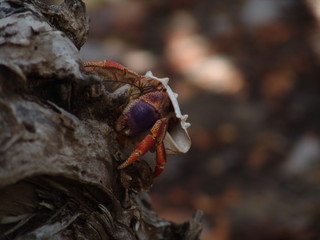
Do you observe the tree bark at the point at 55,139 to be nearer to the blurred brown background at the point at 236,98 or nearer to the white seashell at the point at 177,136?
the white seashell at the point at 177,136

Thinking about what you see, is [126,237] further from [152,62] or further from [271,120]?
[152,62]

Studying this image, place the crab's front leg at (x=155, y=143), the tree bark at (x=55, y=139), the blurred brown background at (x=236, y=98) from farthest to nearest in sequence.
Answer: the blurred brown background at (x=236, y=98), the crab's front leg at (x=155, y=143), the tree bark at (x=55, y=139)

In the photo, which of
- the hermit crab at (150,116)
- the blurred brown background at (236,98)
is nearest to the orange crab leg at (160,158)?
the hermit crab at (150,116)

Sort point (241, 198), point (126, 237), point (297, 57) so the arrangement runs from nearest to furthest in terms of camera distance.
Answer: point (126, 237) → point (241, 198) → point (297, 57)

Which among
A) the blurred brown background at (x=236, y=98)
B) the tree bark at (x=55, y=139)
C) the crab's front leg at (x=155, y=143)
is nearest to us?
the tree bark at (x=55, y=139)

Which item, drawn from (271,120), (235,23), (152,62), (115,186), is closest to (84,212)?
(115,186)

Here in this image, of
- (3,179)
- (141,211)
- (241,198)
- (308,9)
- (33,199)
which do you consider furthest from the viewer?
(308,9)

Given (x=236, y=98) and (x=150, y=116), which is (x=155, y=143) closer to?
(x=150, y=116)
